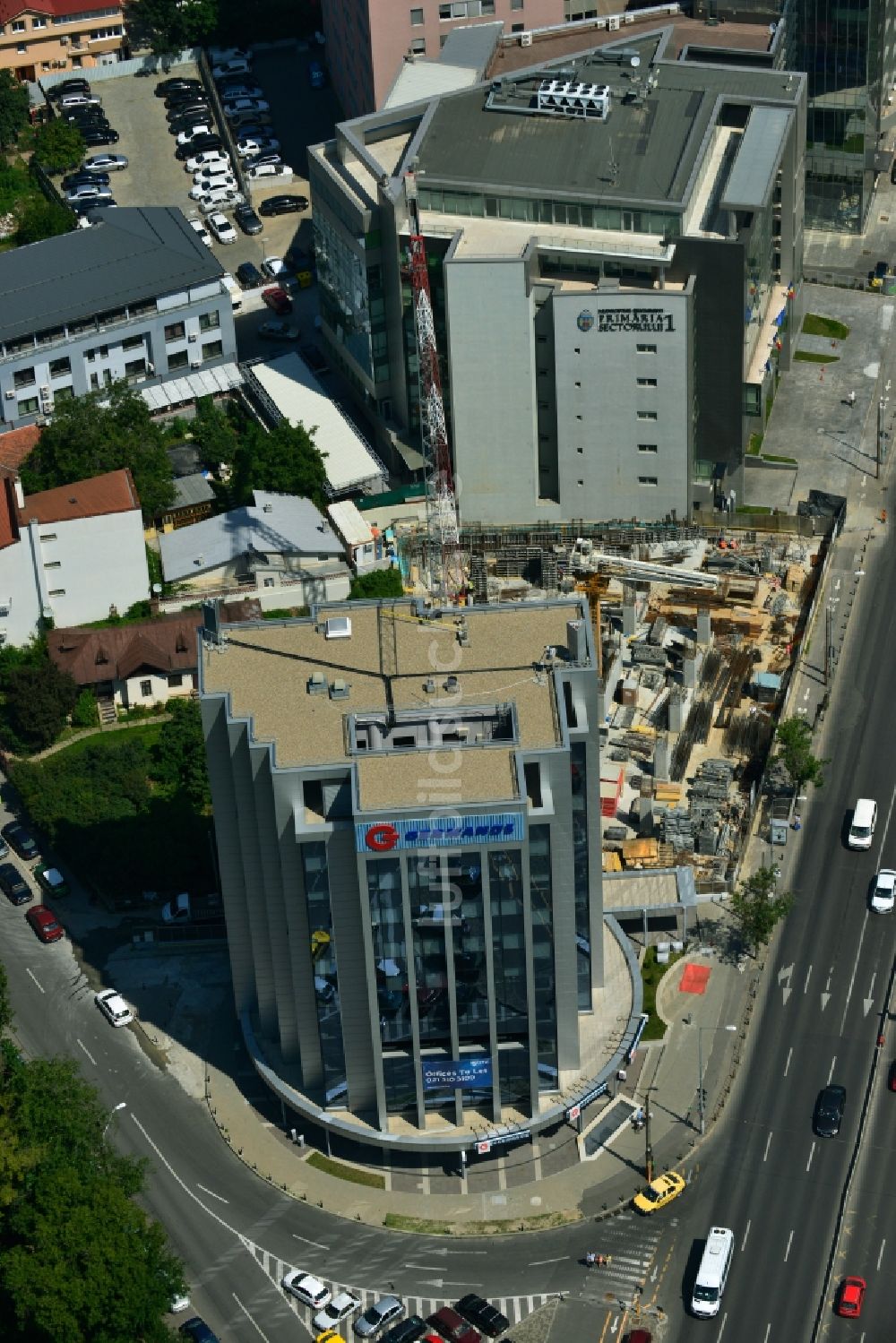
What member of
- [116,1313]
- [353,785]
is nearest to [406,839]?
[353,785]

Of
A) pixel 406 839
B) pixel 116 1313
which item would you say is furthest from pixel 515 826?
pixel 116 1313

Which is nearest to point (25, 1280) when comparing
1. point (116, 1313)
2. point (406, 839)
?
point (116, 1313)

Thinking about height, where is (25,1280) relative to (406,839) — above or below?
below

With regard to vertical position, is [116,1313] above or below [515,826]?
below

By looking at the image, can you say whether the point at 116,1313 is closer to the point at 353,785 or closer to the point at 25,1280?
the point at 25,1280

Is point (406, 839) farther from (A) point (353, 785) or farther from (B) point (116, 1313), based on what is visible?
(B) point (116, 1313)

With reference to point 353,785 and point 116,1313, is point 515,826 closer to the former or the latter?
point 353,785
